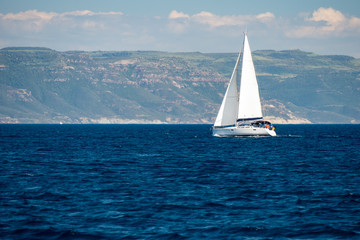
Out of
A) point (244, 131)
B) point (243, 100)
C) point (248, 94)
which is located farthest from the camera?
point (248, 94)

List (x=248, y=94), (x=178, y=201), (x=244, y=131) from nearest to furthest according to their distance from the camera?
(x=178, y=201)
(x=244, y=131)
(x=248, y=94)

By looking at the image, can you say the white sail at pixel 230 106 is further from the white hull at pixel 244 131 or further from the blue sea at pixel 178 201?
the blue sea at pixel 178 201

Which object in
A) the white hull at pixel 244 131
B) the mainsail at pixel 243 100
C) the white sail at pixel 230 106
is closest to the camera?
the white hull at pixel 244 131

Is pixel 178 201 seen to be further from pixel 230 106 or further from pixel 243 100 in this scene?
pixel 230 106

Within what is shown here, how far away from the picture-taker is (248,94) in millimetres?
109938

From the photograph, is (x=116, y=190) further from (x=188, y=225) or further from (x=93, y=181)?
(x=188, y=225)

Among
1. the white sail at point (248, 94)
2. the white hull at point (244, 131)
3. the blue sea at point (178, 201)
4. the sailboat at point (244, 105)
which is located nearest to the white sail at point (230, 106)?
the sailboat at point (244, 105)

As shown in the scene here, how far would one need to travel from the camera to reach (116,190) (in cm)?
3903

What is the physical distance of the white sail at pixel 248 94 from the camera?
109m

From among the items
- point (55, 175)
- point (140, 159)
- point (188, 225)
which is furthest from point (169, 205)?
point (140, 159)

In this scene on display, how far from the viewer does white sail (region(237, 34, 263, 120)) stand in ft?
357

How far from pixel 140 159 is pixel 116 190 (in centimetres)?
2685

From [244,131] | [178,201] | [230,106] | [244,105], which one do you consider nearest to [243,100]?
[244,105]

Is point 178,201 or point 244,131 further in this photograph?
point 244,131
